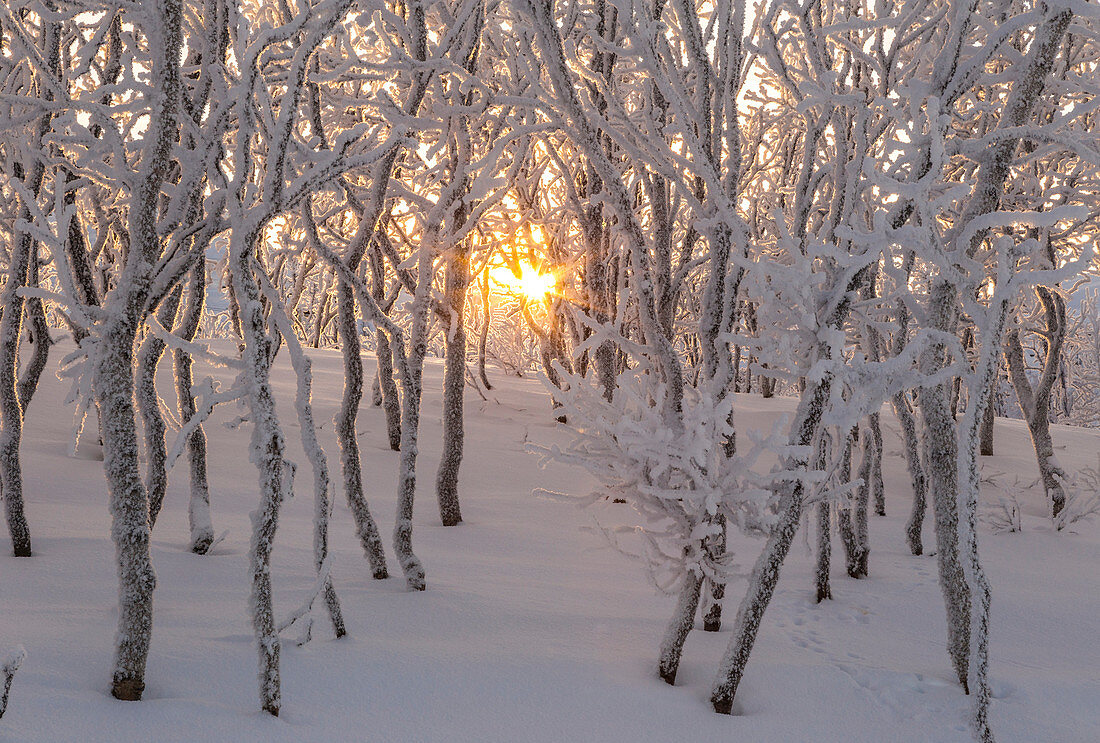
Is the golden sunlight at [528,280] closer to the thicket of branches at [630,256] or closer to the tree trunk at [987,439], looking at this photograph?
the thicket of branches at [630,256]

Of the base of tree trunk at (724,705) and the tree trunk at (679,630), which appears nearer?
the base of tree trunk at (724,705)

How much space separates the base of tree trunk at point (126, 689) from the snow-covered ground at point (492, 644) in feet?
0.09

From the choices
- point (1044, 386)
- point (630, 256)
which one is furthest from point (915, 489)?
point (630, 256)

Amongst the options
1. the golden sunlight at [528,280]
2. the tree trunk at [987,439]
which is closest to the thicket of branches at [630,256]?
the golden sunlight at [528,280]

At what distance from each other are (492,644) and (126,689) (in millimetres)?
1159

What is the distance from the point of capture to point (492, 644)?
2.63 m

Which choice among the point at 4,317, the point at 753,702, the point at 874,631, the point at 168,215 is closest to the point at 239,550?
the point at 4,317

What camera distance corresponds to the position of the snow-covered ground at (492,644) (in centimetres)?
200

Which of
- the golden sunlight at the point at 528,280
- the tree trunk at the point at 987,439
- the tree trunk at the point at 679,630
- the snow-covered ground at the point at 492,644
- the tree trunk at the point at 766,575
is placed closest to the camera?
the snow-covered ground at the point at 492,644

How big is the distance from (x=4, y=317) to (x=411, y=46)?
2.11m

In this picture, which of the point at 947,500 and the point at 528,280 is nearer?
the point at 947,500

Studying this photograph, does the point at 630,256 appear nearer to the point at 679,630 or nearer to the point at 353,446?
the point at 679,630

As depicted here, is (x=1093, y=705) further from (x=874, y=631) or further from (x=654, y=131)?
(x=654, y=131)

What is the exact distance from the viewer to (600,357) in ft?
18.5
